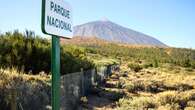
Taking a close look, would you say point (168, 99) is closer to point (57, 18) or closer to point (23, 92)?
point (23, 92)

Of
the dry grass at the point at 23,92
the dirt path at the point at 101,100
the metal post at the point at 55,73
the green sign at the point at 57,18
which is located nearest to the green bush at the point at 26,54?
the dirt path at the point at 101,100

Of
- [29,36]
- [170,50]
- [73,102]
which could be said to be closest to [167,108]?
[73,102]

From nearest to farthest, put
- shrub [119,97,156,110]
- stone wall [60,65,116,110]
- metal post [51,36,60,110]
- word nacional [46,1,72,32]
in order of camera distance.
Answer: word nacional [46,1,72,32] < metal post [51,36,60,110] < stone wall [60,65,116,110] < shrub [119,97,156,110]

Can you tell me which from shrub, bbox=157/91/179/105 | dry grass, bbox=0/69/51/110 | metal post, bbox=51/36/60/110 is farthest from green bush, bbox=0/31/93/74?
metal post, bbox=51/36/60/110

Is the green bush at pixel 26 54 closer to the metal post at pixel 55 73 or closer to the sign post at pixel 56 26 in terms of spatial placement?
the sign post at pixel 56 26

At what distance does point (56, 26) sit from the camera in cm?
488

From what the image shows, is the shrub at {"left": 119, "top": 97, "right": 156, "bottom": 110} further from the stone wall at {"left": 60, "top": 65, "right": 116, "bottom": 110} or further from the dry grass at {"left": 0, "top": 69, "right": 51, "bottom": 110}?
the dry grass at {"left": 0, "top": 69, "right": 51, "bottom": 110}

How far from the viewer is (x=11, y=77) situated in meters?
11.5

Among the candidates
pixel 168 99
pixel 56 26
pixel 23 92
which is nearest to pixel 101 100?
A: pixel 168 99

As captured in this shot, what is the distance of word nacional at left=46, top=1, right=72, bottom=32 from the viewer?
15.5 feet

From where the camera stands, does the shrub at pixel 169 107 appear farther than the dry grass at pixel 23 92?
Yes

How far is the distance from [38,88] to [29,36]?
9.68 m

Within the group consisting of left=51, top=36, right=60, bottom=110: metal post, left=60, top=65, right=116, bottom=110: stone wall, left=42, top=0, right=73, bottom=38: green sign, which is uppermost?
left=42, top=0, right=73, bottom=38: green sign

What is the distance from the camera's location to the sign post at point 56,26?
15.1 ft
